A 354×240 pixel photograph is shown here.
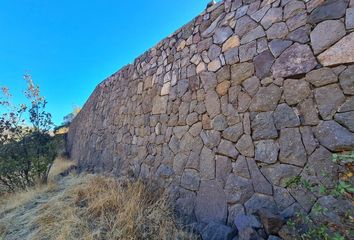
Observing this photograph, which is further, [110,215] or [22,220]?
[22,220]

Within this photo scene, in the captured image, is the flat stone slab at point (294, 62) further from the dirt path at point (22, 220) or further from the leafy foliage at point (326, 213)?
the dirt path at point (22, 220)

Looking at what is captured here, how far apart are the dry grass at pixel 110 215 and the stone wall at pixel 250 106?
362 millimetres

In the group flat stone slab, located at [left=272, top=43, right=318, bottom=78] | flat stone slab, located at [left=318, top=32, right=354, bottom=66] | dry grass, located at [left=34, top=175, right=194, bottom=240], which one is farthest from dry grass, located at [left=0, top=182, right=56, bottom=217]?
flat stone slab, located at [left=318, top=32, right=354, bottom=66]

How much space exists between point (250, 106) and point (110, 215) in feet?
7.31

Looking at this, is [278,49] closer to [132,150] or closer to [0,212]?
[132,150]

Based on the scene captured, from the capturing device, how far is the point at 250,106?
8.34 ft

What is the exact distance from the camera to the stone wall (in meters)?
1.95

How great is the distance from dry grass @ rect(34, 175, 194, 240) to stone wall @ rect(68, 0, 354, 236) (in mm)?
362

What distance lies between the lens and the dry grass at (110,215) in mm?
2637

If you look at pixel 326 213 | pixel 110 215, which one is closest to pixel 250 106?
pixel 326 213

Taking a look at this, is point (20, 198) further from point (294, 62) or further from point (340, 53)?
point (340, 53)

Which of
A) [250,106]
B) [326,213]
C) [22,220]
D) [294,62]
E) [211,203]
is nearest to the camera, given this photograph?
[326,213]

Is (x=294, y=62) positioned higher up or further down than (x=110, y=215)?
higher up

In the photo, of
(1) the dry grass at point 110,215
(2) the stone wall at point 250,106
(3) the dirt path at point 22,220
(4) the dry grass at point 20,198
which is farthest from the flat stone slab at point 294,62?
(4) the dry grass at point 20,198
